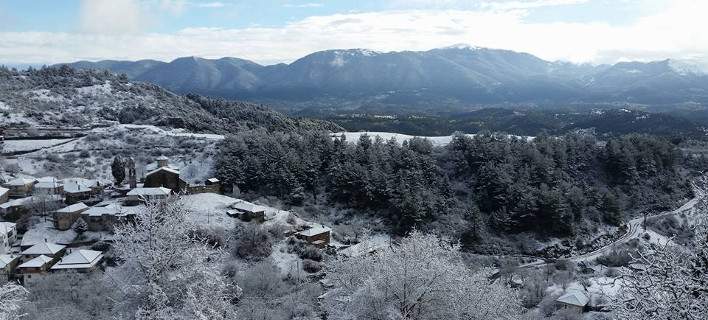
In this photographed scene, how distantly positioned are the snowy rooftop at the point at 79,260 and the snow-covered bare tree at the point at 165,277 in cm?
1888

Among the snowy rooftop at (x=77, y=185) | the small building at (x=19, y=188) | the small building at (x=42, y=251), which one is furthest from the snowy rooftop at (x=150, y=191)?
the small building at (x=19, y=188)

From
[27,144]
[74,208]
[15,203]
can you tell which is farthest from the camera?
[27,144]

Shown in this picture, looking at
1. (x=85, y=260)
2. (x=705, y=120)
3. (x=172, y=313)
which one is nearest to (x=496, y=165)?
(x=85, y=260)

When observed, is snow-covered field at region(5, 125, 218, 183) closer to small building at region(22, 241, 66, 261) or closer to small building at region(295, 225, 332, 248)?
small building at region(295, 225, 332, 248)

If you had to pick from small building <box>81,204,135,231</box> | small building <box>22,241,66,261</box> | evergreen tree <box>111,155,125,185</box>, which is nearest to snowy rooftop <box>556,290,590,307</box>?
small building <box>81,204,135,231</box>

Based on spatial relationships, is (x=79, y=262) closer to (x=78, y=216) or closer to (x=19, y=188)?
(x=78, y=216)

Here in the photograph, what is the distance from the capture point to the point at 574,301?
2600 cm

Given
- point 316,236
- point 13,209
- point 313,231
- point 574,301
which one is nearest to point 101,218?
→ point 13,209

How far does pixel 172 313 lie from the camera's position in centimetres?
1143

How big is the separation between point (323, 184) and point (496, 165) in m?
17.4

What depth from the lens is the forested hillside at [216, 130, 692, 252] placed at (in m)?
45.6

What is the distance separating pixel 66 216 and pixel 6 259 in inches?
221

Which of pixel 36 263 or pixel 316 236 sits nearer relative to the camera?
pixel 36 263

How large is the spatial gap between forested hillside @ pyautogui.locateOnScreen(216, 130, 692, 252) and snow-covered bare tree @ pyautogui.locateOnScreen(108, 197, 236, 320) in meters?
30.0
